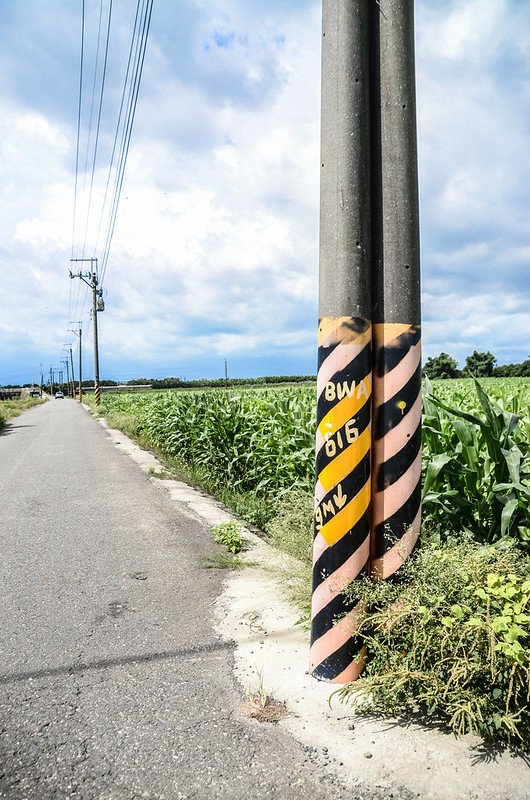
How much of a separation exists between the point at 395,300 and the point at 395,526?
1.16 metres

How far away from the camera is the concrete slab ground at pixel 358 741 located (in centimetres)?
225

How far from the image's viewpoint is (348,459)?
2.98 m

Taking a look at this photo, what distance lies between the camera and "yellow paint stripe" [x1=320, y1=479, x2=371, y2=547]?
117 inches

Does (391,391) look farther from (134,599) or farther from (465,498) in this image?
(134,599)

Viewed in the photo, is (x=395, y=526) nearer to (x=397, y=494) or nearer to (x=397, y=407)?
(x=397, y=494)

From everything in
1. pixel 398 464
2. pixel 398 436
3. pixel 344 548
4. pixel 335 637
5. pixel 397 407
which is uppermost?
pixel 397 407

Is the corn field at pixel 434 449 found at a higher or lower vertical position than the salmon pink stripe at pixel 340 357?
lower

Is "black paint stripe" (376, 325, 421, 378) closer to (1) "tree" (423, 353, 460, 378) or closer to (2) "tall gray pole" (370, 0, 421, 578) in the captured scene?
(2) "tall gray pole" (370, 0, 421, 578)

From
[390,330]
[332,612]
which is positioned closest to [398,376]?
[390,330]

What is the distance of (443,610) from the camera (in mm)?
2576

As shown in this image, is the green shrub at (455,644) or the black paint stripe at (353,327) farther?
the black paint stripe at (353,327)

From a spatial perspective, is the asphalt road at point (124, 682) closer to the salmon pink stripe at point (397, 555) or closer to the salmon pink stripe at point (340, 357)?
the salmon pink stripe at point (397, 555)

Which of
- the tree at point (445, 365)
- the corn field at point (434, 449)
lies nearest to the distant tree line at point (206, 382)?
the tree at point (445, 365)

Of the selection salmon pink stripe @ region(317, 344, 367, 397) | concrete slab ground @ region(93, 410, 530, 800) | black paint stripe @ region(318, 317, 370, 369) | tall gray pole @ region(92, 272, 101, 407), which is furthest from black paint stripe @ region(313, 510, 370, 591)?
tall gray pole @ region(92, 272, 101, 407)
